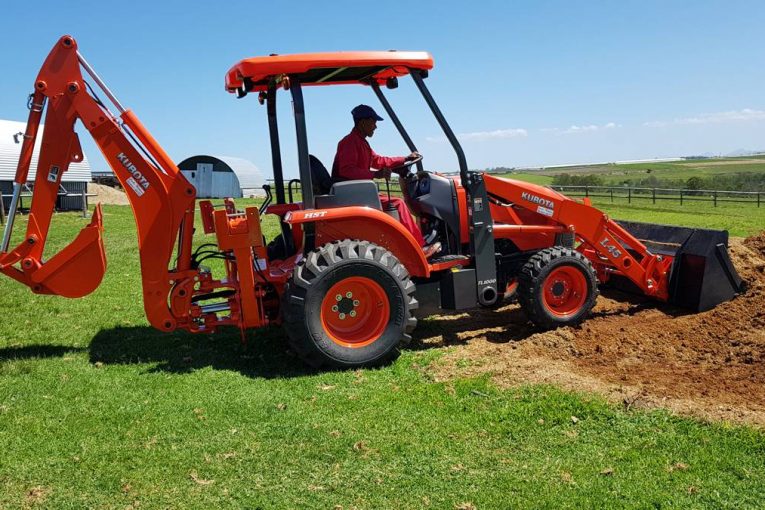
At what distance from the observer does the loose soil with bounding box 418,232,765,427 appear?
501 cm

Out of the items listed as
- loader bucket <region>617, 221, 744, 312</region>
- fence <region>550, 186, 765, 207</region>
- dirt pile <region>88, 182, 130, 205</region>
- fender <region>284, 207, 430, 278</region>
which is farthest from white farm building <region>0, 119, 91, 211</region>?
loader bucket <region>617, 221, 744, 312</region>

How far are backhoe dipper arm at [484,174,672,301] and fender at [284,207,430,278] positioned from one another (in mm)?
1097

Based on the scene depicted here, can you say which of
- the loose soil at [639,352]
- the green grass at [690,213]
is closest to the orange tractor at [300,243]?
the loose soil at [639,352]

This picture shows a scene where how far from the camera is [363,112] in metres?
6.44

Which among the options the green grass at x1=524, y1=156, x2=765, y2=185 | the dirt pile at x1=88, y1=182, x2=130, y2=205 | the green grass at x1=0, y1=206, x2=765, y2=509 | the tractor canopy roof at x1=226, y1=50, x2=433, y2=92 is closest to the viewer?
the green grass at x1=0, y1=206, x2=765, y2=509

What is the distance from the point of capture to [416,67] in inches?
237

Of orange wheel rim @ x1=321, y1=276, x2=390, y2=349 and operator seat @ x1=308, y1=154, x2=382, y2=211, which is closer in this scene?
orange wheel rim @ x1=321, y1=276, x2=390, y2=349

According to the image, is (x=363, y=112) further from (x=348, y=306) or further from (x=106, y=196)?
(x=106, y=196)

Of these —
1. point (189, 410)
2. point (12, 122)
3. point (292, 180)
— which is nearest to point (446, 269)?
point (292, 180)

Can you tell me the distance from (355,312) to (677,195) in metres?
30.4

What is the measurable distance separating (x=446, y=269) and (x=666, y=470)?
3087 mm

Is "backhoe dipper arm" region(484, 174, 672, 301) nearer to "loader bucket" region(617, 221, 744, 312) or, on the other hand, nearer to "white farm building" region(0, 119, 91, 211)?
"loader bucket" region(617, 221, 744, 312)

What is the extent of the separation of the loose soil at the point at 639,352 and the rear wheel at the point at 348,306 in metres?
0.58

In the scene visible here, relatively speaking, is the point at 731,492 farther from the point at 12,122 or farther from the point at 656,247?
the point at 12,122
